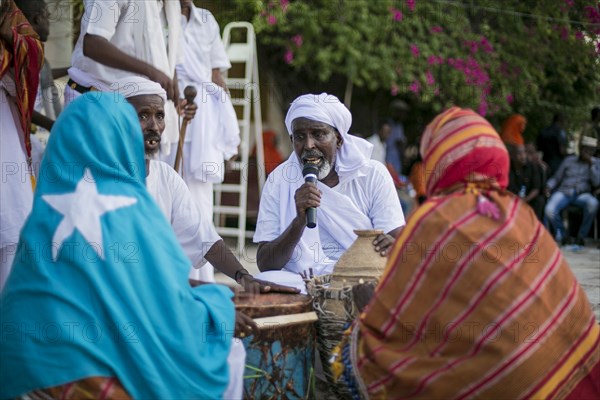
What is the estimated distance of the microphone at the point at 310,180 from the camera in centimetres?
441

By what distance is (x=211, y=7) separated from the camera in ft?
35.1

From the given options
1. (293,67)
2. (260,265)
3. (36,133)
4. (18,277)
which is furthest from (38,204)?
(293,67)

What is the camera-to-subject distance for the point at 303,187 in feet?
14.8

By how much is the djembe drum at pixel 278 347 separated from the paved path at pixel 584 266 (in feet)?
10.9

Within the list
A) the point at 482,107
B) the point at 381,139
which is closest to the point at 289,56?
the point at 381,139

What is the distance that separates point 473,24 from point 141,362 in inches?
458

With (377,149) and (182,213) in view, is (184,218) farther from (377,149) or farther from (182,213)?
(377,149)

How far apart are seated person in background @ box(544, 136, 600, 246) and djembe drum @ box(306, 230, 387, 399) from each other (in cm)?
887

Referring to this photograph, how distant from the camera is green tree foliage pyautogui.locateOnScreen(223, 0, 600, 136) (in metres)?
11.4

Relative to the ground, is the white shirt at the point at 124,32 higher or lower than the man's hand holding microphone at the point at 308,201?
higher

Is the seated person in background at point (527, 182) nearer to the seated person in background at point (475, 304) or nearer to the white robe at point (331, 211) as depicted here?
the white robe at point (331, 211)

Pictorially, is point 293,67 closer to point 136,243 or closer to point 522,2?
point 522,2

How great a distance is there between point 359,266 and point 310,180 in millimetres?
806

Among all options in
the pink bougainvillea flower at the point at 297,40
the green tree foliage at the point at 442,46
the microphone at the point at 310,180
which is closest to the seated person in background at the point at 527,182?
the green tree foliage at the point at 442,46
